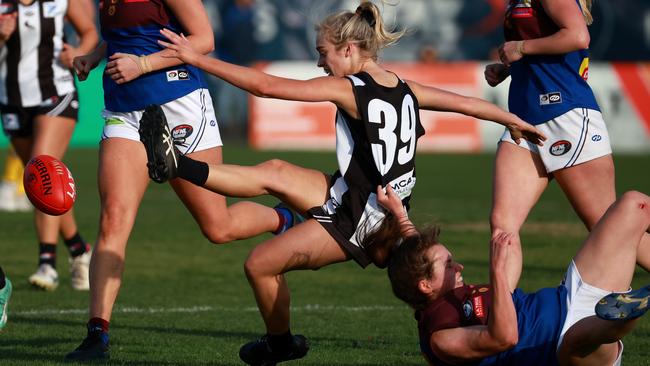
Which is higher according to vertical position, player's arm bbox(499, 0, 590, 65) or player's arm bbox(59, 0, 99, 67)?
player's arm bbox(499, 0, 590, 65)

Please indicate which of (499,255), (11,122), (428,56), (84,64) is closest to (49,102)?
(11,122)

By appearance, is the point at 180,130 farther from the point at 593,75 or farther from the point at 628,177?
the point at 593,75

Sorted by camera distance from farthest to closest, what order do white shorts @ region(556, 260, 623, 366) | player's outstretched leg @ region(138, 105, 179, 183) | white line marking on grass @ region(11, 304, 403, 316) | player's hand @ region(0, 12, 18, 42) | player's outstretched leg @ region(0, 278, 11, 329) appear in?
player's hand @ region(0, 12, 18, 42)
white line marking on grass @ region(11, 304, 403, 316)
player's outstretched leg @ region(0, 278, 11, 329)
player's outstretched leg @ region(138, 105, 179, 183)
white shorts @ region(556, 260, 623, 366)

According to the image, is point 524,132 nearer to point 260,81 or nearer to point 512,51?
point 512,51

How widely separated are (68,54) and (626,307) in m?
5.66

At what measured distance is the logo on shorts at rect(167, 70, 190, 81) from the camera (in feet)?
21.9

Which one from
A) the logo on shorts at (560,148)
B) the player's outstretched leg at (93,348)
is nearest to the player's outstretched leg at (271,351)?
the player's outstretched leg at (93,348)

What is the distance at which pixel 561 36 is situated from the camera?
21.2ft

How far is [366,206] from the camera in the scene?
228 inches

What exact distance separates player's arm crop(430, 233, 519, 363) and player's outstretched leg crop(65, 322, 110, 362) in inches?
78.6

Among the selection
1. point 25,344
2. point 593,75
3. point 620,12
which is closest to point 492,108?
point 25,344

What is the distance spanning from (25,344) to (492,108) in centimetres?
293

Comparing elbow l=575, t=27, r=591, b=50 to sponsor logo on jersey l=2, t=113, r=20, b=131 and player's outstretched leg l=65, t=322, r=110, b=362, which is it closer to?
player's outstretched leg l=65, t=322, r=110, b=362

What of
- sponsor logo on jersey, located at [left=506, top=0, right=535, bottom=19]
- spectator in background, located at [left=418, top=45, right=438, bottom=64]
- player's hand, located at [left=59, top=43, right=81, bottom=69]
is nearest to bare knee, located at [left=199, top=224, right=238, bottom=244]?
sponsor logo on jersey, located at [left=506, top=0, right=535, bottom=19]
